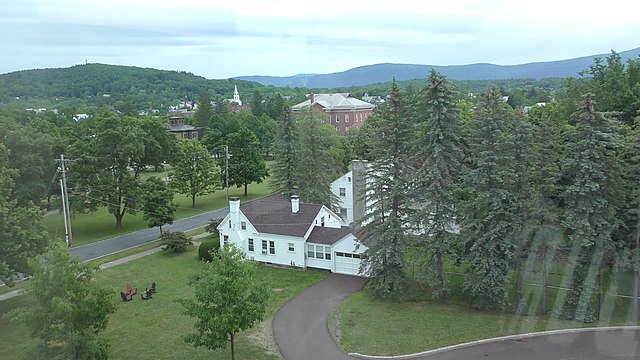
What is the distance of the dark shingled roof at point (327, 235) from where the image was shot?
1066 inches

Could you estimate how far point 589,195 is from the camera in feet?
61.2

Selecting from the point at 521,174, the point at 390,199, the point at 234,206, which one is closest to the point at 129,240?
→ the point at 234,206

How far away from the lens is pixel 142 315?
70.6ft

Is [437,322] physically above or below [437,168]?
below

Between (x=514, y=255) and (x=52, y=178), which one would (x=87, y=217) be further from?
(x=514, y=255)

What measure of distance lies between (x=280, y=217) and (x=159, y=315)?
9.68 meters

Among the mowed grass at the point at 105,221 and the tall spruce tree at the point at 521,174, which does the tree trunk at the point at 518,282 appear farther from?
the mowed grass at the point at 105,221

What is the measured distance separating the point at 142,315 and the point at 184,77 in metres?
153

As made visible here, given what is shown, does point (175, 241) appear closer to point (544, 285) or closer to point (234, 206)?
point (234, 206)

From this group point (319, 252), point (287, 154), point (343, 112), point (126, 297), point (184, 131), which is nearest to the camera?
point (126, 297)

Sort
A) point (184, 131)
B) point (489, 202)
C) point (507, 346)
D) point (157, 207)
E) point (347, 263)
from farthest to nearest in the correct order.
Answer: point (184, 131) < point (157, 207) < point (347, 263) < point (489, 202) < point (507, 346)

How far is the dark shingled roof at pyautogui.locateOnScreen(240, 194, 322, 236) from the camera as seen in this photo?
28250 millimetres

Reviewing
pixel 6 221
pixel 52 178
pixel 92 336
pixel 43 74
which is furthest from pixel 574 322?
pixel 52 178

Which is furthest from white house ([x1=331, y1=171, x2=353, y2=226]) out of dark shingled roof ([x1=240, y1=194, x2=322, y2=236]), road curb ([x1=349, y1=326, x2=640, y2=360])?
road curb ([x1=349, y1=326, x2=640, y2=360])
